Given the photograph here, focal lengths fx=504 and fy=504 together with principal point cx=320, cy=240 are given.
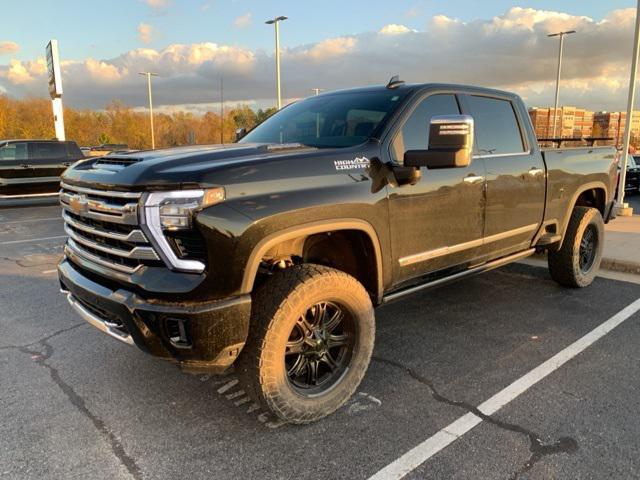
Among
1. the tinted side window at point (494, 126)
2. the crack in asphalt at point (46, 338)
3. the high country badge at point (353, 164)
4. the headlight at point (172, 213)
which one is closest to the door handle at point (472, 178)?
the tinted side window at point (494, 126)

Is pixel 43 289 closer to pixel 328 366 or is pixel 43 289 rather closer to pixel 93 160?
pixel 93 160

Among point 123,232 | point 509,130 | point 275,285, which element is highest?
point 509,130

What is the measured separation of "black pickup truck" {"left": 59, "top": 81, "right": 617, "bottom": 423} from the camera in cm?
249

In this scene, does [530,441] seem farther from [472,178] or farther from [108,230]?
[108,230]

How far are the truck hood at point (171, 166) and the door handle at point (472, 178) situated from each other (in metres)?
1.25

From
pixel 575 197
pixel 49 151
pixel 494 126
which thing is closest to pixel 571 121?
pixel 49 151

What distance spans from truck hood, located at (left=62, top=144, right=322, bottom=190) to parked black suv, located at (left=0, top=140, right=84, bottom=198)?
1233 cm

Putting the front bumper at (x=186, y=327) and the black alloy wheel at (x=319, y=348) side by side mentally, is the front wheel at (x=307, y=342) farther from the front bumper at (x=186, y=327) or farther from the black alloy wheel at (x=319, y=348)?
the front bumper at (x=186, y=327)

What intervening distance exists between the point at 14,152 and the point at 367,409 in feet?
46.1

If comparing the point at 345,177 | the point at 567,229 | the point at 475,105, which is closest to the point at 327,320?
the point at 345,177

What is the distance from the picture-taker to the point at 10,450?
270 centimetres

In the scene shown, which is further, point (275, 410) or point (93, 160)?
point (93, 160)

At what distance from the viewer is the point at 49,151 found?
1434 centimetres

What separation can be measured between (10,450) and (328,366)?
1803 mm
